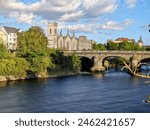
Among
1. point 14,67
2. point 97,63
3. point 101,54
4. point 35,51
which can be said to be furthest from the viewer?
point 101,54

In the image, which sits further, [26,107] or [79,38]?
[79,38]

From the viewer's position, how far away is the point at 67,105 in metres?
24.7

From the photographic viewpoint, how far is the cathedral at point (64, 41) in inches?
3553

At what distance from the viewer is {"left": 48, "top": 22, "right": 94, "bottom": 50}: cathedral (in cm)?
9025

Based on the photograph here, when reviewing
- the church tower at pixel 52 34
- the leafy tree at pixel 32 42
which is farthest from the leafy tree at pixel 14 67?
the church tower at pixel 52 34

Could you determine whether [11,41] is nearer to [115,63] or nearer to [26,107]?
[115,63]

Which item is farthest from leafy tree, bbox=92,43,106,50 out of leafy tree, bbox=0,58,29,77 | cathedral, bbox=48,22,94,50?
leafy tree, bbox=0,58,29,77

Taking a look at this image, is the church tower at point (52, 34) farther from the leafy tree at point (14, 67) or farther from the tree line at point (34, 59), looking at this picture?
the leafy tree at point (14, 67)

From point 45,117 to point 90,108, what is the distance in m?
16.5

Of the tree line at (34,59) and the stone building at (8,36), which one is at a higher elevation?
the stone building at (8,36)

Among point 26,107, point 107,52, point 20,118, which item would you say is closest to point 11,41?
point 107,52

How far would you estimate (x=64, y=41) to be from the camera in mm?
96875

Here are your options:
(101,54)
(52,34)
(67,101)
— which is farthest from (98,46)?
(67,101)

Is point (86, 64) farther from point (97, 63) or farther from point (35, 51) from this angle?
point (35, 51)
